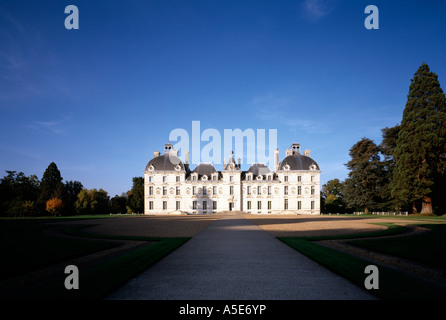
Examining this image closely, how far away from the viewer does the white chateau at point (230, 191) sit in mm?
55656

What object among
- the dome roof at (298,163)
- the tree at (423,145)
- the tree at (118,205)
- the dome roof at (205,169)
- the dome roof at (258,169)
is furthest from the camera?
the tree at (118,205)

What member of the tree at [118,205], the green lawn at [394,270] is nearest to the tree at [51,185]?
the tree at [118,205]

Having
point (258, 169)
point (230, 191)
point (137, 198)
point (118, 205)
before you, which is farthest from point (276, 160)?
point (118, 205)

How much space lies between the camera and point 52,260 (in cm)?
892

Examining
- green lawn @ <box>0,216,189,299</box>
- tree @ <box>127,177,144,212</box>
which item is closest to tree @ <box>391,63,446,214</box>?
green lawn @ <box>0,216,189,299</box>

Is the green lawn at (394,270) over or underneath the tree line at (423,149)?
underneath

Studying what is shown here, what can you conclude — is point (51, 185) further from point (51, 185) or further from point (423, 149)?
point (423, 149)

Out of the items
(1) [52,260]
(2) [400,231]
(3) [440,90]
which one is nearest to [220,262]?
(1) [52,260]

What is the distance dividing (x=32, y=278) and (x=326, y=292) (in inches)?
303

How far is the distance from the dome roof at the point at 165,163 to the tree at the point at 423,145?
40.3 meters

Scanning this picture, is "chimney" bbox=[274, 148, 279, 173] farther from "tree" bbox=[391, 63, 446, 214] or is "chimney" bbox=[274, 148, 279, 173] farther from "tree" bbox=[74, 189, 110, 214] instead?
"tree" bbox=[74, 189, 110, 214]

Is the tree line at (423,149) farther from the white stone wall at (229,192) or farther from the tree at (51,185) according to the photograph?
the tree at (51,185)

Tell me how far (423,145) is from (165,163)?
46.1 metres
